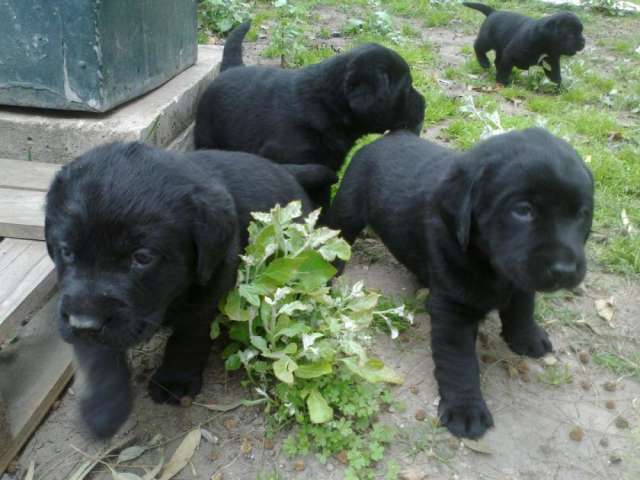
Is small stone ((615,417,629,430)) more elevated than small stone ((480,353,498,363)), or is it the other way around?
small stone ((615,417,629,430))

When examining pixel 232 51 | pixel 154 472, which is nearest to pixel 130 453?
pixel 154 472

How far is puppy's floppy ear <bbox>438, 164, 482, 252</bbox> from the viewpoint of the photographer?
2660 mm

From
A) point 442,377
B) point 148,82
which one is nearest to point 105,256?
point 442,377

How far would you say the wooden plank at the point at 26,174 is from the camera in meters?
3.34

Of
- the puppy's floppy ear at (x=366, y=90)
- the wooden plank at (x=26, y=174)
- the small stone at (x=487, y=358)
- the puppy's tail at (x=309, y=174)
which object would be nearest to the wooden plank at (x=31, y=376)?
the wooden plank at (x=26, y=174)

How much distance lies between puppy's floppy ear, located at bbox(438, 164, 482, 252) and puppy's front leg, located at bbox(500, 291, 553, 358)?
0.64 meters

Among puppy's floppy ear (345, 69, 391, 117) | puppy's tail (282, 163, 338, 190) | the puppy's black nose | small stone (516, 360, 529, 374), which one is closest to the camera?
the puppy's black nose

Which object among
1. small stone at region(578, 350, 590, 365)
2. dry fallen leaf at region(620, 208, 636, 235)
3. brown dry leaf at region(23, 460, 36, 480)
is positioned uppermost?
dry fallen leaf at region(620, 208, 636, 235)

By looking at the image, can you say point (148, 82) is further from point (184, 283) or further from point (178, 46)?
point (184, 283)

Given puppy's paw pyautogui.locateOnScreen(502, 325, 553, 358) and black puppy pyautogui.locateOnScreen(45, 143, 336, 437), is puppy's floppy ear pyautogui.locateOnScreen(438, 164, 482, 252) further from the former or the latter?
black puppy pyautogui.locateOnScreen(45, 143, 336, 437)

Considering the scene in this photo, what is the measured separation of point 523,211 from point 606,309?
4.99 ft

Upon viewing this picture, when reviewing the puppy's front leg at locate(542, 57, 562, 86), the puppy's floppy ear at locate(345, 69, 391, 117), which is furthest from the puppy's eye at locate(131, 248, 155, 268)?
the puppy's front leg at locate(542, 57, 562, 86)

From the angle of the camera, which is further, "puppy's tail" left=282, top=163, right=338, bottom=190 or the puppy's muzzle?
"puppy's tail" left=282, top=163, right=338, bottom=190

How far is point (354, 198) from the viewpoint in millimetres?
3842
